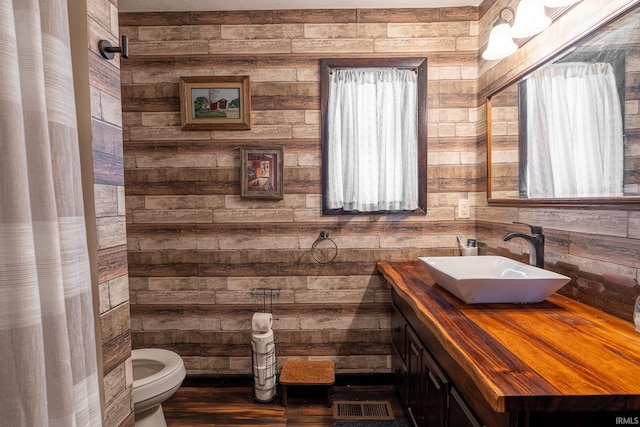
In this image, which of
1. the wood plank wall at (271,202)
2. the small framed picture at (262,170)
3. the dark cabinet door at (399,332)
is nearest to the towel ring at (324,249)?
the wood plank wall at (271,202)

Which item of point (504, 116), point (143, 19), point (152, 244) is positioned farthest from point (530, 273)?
point (143, 19)

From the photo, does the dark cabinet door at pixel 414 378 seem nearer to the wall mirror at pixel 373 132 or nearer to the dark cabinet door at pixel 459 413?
the dark cabinet door at pixel 459 413

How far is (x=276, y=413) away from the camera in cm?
216

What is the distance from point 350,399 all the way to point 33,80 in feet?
7.78

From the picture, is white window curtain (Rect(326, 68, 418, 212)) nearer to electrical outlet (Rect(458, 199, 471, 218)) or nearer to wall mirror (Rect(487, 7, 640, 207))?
electrical outlet (Rect(458, 199, 471, 218))

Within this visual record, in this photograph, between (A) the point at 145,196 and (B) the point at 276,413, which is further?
(A) the point at 145,196

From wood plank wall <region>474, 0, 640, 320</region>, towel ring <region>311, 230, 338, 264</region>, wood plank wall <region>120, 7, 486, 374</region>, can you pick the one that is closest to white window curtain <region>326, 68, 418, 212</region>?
wood plank wall <region>120, 7, 486, 374</region>

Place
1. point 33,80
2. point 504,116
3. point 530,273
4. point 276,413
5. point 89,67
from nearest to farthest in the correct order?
point 33,80 → point 89,67 → point 530,273 → point 504,116 → point 276,413

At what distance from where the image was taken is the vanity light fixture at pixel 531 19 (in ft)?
5.09

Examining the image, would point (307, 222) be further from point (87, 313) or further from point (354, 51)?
point (87, 313)

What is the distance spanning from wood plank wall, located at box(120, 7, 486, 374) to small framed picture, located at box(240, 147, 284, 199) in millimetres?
59

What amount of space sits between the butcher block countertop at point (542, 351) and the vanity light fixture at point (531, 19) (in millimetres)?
1250

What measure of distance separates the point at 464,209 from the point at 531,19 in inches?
48.0

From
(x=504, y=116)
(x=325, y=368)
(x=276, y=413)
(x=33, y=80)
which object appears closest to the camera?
(x=33, y=80)
